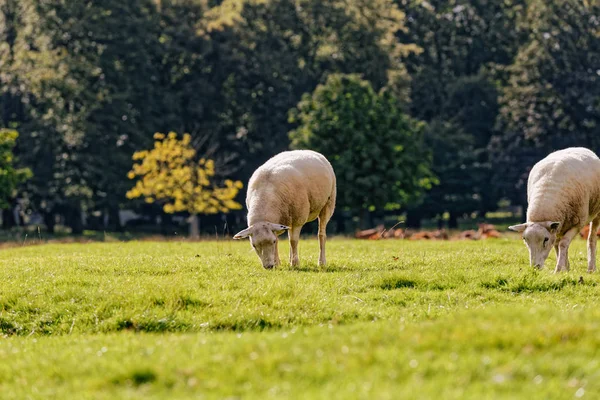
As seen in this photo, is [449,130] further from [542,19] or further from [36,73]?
[36,73]

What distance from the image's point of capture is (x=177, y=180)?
170 ft

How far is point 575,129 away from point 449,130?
28.9 ft

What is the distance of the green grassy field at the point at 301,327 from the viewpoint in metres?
8.02

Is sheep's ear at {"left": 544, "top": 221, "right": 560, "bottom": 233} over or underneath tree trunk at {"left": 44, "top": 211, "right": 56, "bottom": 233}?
over

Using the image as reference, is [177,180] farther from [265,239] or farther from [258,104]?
[265,239]

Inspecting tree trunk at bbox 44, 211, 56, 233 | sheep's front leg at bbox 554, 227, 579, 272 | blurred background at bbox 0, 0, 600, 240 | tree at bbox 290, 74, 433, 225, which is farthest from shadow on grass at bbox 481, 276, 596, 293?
tree trunk at bbox 44, 211, 56, 233

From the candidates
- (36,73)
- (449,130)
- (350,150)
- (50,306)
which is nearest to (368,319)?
(50,306)

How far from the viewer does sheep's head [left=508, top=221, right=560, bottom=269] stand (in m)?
17.7

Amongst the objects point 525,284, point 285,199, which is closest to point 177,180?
point 285,199

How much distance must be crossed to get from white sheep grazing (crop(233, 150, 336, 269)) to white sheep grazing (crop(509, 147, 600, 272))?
440cm

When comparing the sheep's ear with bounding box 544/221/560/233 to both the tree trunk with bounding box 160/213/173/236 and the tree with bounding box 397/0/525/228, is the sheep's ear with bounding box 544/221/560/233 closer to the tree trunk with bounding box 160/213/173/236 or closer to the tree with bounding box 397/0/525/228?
the tree with bounding box 397/0/525/228

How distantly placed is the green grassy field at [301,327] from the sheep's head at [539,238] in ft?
1.64

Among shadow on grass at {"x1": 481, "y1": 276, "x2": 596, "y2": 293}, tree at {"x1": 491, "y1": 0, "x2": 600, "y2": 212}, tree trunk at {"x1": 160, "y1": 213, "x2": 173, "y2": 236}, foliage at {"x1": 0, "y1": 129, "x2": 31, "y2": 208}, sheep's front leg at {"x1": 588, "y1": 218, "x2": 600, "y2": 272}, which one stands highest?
tree at {"x1": 491, "y1": 0, "x2": 600, "y2": 212}

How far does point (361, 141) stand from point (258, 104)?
14038mm
